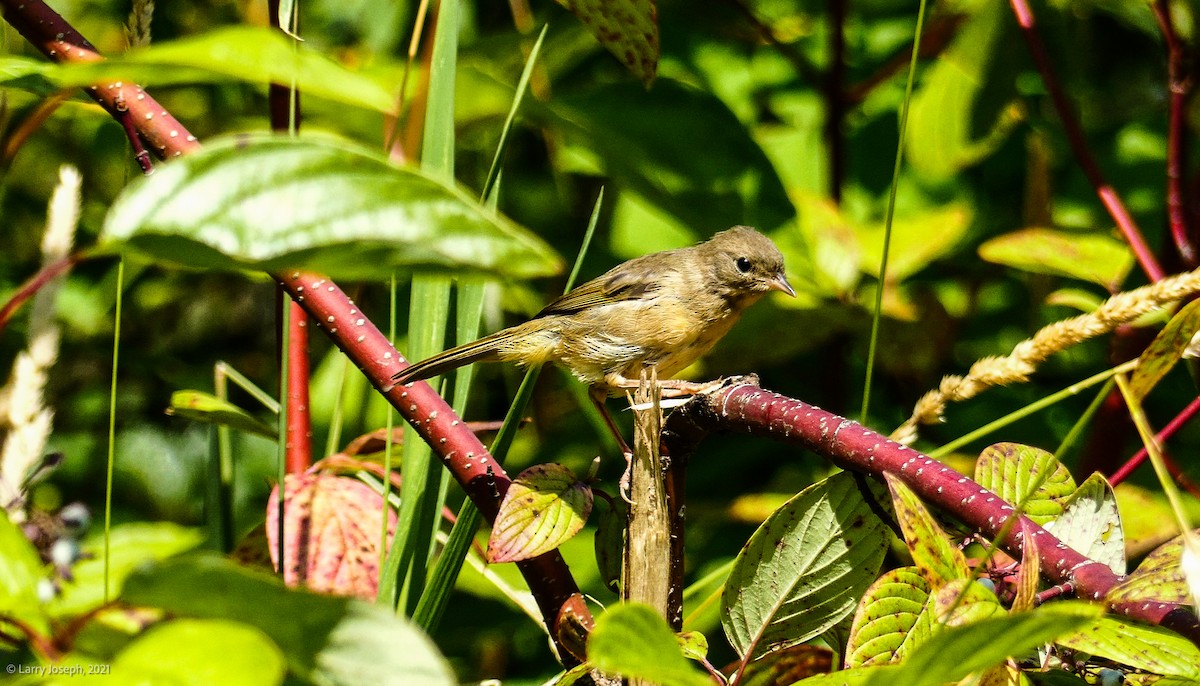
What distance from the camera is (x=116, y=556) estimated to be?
2.09 meters

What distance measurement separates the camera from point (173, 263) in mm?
826

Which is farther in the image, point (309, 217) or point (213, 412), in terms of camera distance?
point (213, 412)

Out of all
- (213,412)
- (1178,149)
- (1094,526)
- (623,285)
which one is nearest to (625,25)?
(213,412)

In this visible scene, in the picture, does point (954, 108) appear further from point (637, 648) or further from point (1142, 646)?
point (637, 648)

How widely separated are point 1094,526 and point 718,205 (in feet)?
6.61

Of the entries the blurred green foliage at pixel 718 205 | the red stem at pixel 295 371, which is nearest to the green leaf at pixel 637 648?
the red stem at pixel 295 371

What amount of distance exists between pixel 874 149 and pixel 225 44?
3545mm

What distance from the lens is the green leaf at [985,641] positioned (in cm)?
82

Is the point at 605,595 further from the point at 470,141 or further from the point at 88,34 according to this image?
the point at 88,34

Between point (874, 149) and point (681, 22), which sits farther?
point (874, 149)

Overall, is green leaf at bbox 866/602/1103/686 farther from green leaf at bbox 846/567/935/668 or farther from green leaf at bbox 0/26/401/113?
green leaf at bbox 0/26/401/113

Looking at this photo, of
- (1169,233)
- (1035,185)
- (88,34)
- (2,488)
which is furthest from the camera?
(88,34)

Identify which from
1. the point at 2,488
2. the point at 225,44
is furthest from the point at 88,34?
the point at 225,44

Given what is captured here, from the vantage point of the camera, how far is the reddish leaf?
1742mm
